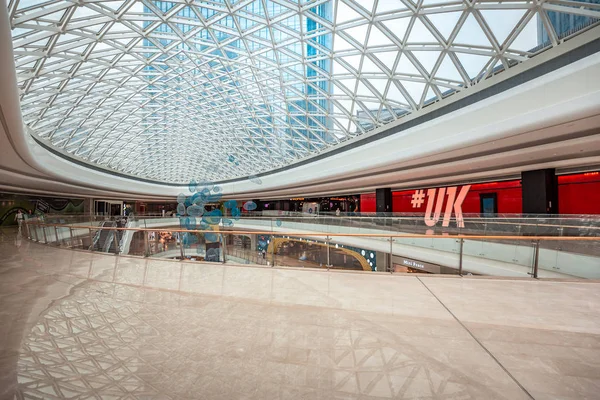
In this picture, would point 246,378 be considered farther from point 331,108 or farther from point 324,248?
point 331,108

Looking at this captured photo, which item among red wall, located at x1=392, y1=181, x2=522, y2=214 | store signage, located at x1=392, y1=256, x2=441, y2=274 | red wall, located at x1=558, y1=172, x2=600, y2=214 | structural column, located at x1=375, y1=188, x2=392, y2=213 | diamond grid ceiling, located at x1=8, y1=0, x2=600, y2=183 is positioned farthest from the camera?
structural column, located at x1=375, y1=188, x2=392, y2=213

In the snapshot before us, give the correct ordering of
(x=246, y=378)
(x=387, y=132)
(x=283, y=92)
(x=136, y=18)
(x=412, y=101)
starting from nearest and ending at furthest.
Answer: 1. (x=246, y=378)
2. (x=136, y=18)
3. (x=412, y=101)
4. (x=387, y=132)
5. (x=283, y=92)

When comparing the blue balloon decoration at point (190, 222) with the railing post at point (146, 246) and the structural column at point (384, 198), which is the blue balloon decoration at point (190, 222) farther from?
the structural column at point (384, 198)

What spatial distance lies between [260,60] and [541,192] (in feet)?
67.5

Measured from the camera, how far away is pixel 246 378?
267cm

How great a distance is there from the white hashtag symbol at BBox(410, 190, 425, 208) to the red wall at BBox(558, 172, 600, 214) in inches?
483

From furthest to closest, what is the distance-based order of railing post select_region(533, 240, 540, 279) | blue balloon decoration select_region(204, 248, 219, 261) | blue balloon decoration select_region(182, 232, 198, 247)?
blue balloon decoration select_region(182, 232, 198, 247)
blue balloon decoration select_region(204, 248, 219, 261)
railing post select_region(533, 240, 540, 279)

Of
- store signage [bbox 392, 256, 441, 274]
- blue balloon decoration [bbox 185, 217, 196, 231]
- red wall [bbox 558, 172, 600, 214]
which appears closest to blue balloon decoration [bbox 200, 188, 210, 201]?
blue balloon decoration [bbox 185, 217, 196, 231]

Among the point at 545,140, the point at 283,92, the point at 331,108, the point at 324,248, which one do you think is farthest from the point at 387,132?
the point at 324,248

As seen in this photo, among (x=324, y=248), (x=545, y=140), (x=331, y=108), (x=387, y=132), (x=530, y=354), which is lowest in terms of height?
(x=530, y=354)

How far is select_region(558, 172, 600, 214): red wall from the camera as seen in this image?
58.1 ft

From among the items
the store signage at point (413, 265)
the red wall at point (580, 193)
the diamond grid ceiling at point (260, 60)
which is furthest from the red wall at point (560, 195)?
the store signage at point (413, 265)

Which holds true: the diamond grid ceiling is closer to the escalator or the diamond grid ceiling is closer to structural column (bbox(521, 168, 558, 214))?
structural column (bbox(521, 168, 558, 214))

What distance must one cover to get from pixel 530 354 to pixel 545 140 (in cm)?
1266
